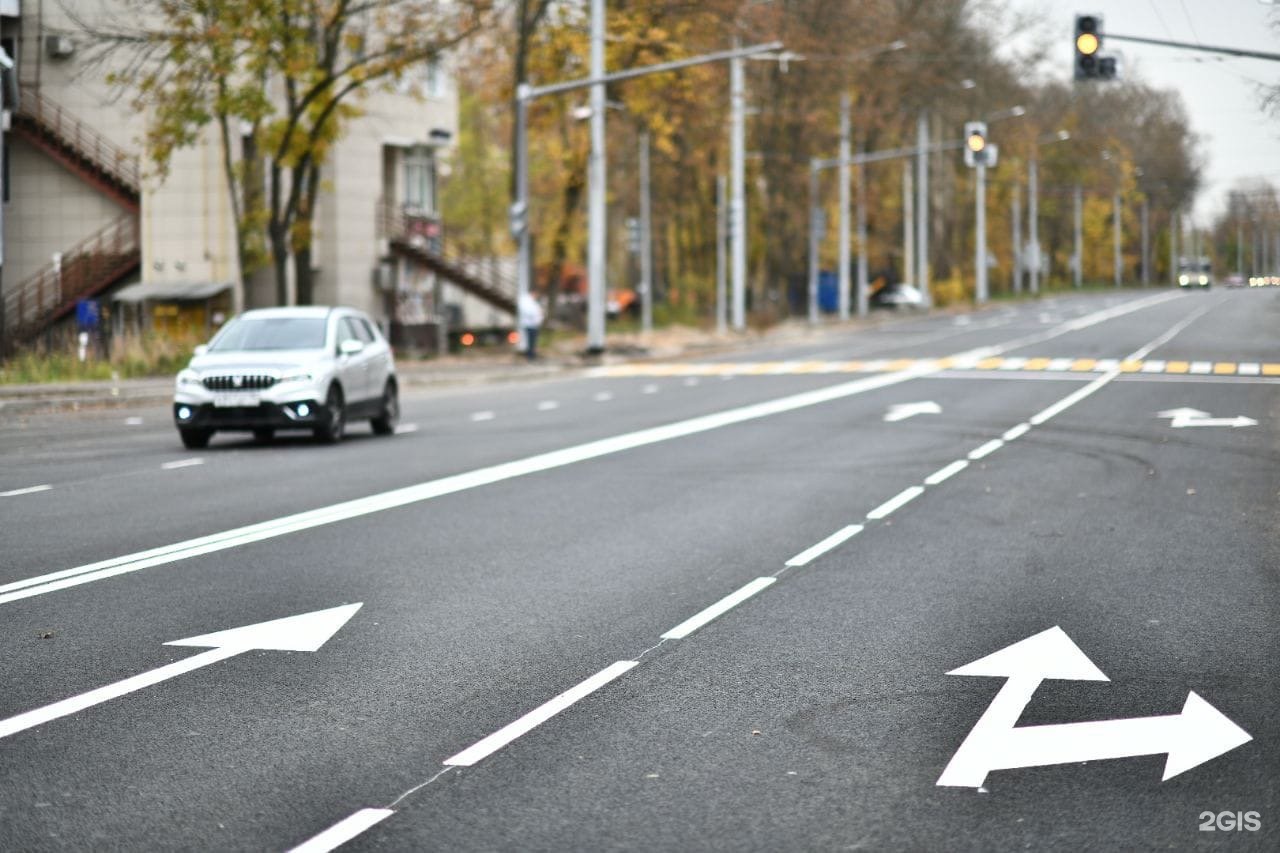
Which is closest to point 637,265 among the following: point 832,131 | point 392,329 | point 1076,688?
point 832,131

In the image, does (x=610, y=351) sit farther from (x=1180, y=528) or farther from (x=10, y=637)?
(x=10, y=637)

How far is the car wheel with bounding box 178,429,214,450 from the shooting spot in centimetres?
2138

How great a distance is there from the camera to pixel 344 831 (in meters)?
5.97

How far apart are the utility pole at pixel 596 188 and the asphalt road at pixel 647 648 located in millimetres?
22604

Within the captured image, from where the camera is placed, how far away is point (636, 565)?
39.2 ft

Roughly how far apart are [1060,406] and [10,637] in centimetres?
1968

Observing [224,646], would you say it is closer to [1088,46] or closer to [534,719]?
[534,719]

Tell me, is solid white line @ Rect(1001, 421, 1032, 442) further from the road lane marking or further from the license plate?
the road lane marking

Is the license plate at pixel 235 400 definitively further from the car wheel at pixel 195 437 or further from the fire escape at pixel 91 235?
the fire escape at pixel 91 235

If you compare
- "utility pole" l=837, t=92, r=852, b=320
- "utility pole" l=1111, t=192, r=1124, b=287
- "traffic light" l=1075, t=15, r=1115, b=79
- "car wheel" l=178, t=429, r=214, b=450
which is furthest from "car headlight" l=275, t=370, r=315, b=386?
"utility pole" l=1111, t=192, r=1124, b=287

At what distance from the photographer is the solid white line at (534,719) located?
6.97 m

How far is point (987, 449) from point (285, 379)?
7.96 metres

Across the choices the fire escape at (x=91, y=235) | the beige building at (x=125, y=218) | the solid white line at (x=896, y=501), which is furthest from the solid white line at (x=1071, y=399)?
the fire escape at (x=91, y=235)

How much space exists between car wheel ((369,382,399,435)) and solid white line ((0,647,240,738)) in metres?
14.8
